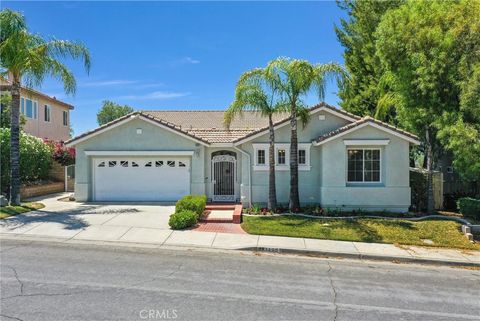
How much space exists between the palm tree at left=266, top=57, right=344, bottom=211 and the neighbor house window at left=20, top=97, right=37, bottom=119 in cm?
2083

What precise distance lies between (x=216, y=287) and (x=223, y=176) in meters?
11.4

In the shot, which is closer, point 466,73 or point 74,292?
point 74,292

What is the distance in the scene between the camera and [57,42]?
1534 centimetres

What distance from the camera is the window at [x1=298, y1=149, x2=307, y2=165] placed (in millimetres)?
16781

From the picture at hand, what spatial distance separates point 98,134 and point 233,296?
1396 centimetres

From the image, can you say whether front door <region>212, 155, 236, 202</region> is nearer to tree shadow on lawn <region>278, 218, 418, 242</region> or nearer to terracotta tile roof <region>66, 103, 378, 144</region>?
terracotta tile roof <region>66, 103, 378, 144</region>

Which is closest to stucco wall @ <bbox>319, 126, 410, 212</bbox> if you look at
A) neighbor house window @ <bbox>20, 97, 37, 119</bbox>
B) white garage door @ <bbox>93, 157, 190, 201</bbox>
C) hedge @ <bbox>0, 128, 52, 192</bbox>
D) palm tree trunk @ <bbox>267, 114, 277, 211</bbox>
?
palm tree trunk @ <bbox>267, 114, 277, 211</bbox>

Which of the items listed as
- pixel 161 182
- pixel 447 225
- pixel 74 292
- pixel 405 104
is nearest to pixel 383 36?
pixel 405 104

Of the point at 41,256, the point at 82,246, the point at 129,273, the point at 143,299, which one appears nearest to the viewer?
the point at 143,299

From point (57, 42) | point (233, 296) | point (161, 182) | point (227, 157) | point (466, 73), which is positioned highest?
point (57, 42)

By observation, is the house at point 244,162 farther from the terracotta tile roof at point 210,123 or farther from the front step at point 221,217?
the front step at point 221,217

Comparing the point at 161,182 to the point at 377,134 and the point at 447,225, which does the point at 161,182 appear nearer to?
the point at 377,134

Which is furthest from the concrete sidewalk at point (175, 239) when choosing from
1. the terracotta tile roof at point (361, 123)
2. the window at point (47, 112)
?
the window at point (47, 112)

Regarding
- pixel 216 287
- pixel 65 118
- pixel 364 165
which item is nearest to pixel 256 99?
pixel 364 165
